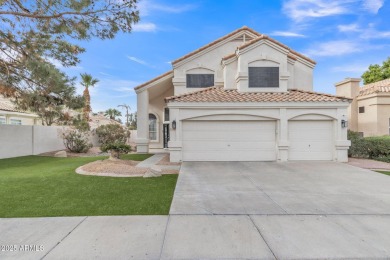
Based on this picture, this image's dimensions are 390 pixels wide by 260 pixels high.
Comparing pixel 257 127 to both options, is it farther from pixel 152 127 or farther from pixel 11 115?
pixel 11 115

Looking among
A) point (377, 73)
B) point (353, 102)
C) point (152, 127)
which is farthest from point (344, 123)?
point (377, 73)

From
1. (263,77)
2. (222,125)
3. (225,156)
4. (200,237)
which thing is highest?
(263,77)

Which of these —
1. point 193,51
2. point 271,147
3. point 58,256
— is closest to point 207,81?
point 193,51

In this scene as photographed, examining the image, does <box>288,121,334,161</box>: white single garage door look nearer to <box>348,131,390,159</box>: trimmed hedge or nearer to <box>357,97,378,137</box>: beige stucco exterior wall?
<box>348,131,390,159</box>: trimmed hedge

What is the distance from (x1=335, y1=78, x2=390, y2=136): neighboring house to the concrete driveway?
34.5 ft

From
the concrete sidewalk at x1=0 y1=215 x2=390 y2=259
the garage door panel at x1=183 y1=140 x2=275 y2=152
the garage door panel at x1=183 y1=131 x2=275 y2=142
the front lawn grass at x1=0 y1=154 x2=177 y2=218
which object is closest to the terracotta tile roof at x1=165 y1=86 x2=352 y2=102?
the garage door panel at x1=183 y1=131 x2=275 y2=142

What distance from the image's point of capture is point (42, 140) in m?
17.7

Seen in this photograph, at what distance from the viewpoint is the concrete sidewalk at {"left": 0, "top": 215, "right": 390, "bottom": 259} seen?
3.53 meters

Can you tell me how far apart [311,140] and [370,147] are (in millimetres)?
4102

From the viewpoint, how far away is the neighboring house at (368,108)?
58.6 ft

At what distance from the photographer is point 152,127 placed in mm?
19359

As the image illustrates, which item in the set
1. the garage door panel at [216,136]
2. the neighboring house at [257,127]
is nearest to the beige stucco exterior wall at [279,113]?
the neighboring house at [257,127]

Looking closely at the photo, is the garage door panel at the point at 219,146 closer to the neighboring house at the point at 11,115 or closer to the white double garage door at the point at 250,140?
the white double garage door at the point at 250,140

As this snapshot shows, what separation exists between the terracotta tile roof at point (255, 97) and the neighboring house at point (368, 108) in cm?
764
